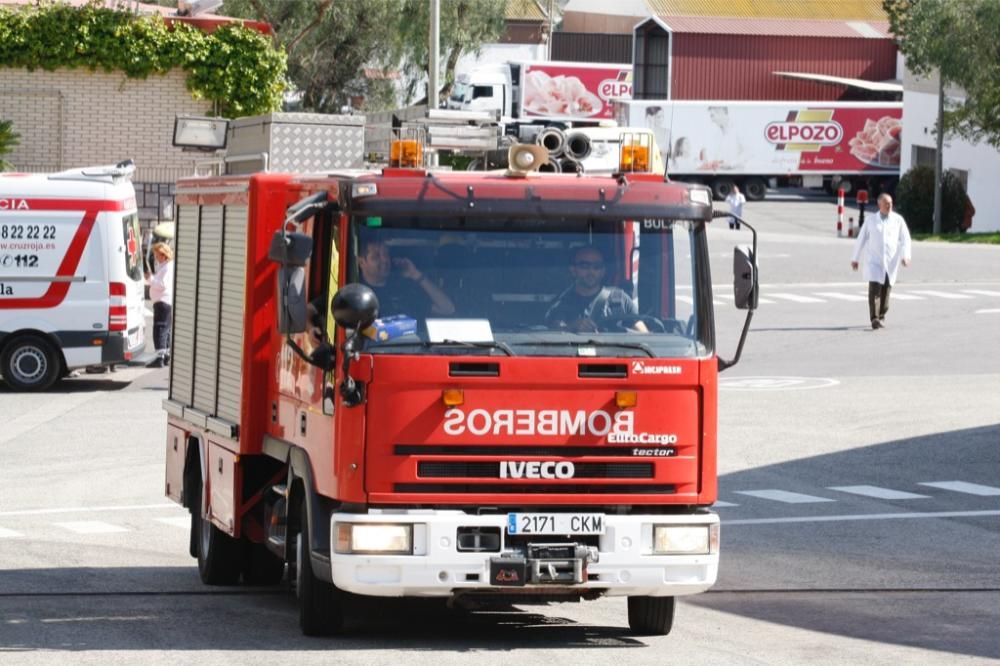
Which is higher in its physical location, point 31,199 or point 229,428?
point 31,199

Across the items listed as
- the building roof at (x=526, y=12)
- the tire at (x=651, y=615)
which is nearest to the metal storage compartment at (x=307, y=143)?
the tire at (x=651, y=615)

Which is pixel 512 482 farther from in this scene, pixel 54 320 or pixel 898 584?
pixel 54 320

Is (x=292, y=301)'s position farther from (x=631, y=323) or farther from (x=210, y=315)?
(x=210, y=315)

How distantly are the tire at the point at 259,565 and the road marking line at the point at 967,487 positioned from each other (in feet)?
22.8

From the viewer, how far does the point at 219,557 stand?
484 inches

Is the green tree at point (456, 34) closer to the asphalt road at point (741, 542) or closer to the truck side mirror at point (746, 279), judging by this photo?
the asphalt road at point (741, 542)

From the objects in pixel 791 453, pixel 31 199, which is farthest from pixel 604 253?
pixel 31 199

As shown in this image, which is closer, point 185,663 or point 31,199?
→ point 185,663

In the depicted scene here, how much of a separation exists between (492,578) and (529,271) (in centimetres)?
149

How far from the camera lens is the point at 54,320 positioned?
24141mm

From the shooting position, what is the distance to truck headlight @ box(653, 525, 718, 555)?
966cm

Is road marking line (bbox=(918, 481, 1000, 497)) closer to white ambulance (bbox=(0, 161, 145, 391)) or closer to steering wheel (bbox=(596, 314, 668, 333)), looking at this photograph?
steering wheel (bbox=(596, 314, 668, 333))

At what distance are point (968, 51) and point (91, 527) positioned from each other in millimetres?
43163

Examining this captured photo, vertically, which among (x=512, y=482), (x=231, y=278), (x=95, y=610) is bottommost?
(x=95, y=610)
